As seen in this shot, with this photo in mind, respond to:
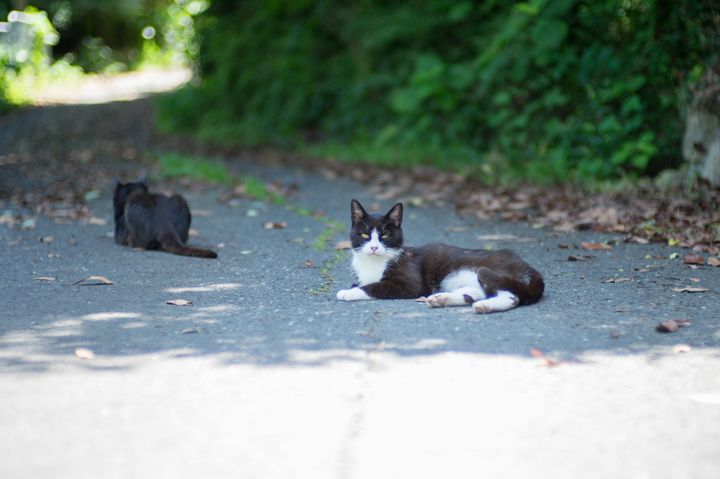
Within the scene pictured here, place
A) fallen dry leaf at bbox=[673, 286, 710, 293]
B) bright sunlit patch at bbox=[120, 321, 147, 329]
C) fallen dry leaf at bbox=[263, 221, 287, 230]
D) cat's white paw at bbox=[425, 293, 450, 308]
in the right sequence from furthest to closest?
fallen dry leaf at bbox=[263, 221, 287, 230] < fallen dry leaf at bbox=[673, 286, 710, 293] < cat's white paw at bbox=[425, 293, 450, 308] < bright sunlit patch at bbox=[120, 321, 147, 329]

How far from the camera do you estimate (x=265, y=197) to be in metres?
9.69

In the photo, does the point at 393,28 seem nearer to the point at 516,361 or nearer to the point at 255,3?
the point at 255,3

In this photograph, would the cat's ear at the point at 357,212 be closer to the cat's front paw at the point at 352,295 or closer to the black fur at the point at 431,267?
the black fur at the point at 431,267

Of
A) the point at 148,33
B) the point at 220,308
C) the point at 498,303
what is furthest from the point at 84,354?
the point at 148,33

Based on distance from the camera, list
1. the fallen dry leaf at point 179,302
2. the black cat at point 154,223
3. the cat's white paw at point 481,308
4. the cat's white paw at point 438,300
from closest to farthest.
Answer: the cat's white paw at point 481,308
the cat's white paw at point 438,300
the fallen dry leaf at point 179,302
the black cat at point 154,223

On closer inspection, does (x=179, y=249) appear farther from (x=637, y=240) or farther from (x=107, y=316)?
(x=637, y=240)

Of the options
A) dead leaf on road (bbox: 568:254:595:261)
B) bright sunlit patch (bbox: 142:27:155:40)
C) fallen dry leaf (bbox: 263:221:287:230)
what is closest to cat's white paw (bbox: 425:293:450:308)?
dead leaf on road (bbox: 568:254:595:261)

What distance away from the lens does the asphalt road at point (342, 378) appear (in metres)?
2.79

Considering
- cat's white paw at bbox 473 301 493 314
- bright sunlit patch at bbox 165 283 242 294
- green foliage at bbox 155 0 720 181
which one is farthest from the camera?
green foliage at bbox 155 0 720 181

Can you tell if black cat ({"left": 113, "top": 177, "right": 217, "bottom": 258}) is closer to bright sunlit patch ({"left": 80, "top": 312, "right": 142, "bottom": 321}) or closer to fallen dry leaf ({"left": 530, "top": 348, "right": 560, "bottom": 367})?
bright sunlit patch ({"left": 80, "top": 312, "right": 142, "bottom": 321})

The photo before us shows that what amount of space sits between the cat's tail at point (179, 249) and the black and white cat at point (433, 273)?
1.51 metres

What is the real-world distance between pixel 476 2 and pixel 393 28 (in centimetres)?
143

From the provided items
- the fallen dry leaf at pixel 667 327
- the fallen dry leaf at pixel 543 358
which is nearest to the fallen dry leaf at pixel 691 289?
the fallen dry leaf at pixel 667 327

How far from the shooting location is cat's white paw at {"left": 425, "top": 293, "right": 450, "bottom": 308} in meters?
4.71
